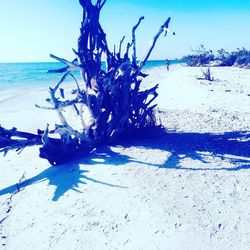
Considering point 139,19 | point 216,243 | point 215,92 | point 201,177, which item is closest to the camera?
point 216,243

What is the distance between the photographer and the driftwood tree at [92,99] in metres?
5.62

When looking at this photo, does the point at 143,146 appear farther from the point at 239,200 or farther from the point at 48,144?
the point at 239,200

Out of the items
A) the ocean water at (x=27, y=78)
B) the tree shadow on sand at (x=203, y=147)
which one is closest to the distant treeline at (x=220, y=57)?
the ocean water at (x=27, y=78)

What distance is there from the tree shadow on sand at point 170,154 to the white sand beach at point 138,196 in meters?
0.02

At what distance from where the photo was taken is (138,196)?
4.25 m

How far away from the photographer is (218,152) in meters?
5.70

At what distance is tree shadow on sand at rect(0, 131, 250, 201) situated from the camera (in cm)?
498

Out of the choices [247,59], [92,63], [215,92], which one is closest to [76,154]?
[92,63]

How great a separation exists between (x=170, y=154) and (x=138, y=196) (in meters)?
1.62

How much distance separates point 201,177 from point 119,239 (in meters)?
1.82

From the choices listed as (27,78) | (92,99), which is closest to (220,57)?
(27,78)

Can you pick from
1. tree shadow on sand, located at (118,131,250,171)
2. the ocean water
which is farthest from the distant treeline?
tree shadow on sand, located at (118,131,250,171)

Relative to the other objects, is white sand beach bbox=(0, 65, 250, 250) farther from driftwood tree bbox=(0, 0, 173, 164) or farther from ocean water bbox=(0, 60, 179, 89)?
ocean water bbox=(0, 60, 179, 89)

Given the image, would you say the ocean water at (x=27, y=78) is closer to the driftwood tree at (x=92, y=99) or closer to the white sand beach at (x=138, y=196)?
the driftwood tree at (x=92, y=99)
